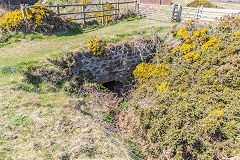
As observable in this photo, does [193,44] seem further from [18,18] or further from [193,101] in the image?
[18,18]

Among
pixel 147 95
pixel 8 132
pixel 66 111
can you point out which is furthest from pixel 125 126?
pixel 8 132

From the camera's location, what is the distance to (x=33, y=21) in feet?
31.8

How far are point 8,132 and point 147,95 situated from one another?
5.37 m

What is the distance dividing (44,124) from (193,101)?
5.14 m

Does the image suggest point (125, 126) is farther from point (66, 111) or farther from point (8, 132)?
point (8, 132)

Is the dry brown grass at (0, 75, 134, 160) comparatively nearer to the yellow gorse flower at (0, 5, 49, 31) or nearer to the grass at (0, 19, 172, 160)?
the grass at (0, 19, 172, 160)

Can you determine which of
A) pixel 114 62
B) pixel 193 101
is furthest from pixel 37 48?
pixel 193 101

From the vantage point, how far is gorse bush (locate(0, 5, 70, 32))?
361 inches

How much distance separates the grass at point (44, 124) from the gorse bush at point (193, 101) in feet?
4.17

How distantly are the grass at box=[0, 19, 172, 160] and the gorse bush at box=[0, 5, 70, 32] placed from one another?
10.5ft

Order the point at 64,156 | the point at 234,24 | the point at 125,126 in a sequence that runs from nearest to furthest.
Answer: the point at 64,156 < the point at 125,126 < the point at 234,24

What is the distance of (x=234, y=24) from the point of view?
7.77m

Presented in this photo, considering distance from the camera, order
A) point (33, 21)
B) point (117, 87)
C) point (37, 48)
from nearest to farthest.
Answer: point (37, 48)
point (33, 21)
point (117, 87)

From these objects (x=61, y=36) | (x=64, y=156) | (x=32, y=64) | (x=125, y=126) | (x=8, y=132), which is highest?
(x=61, y=36)
